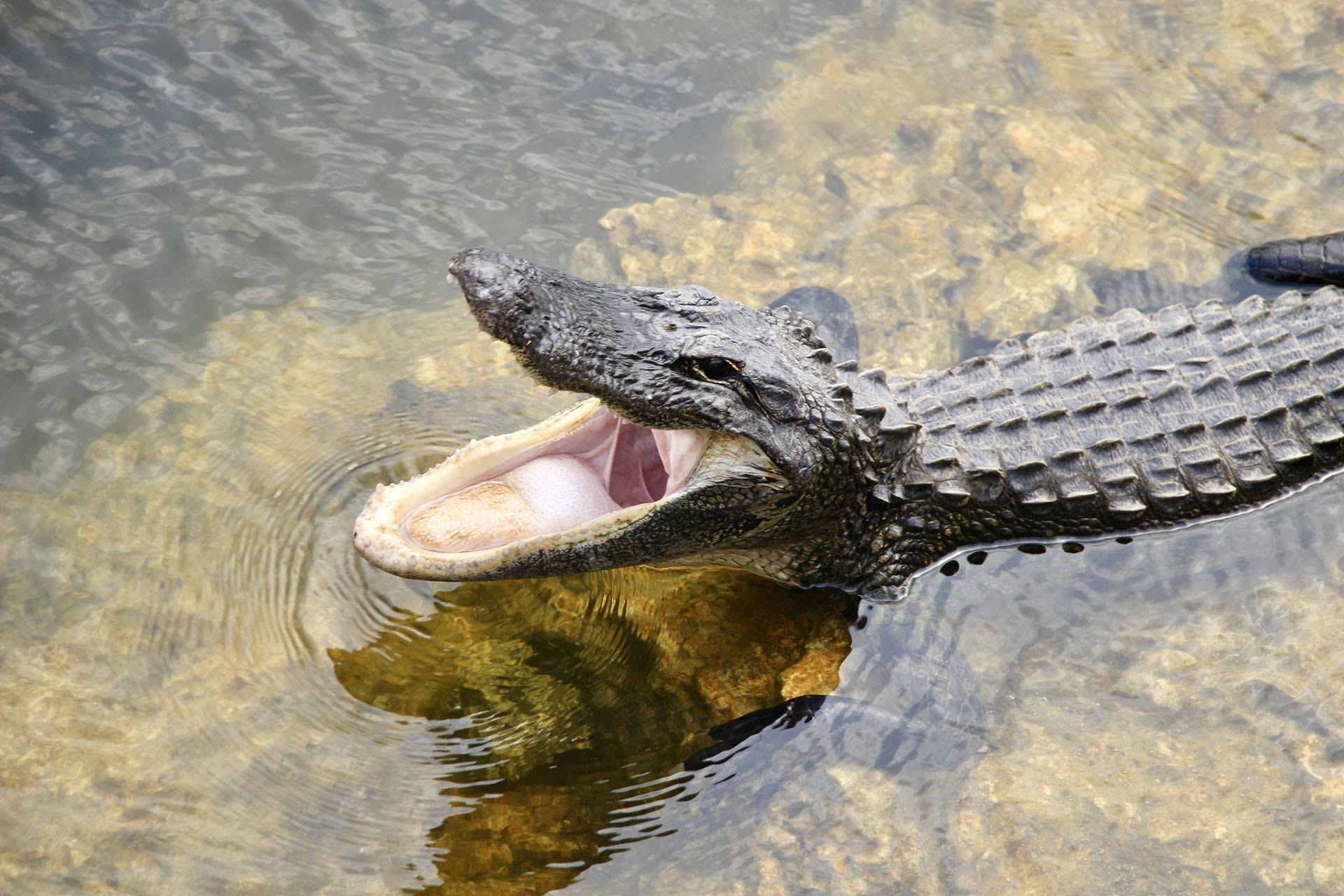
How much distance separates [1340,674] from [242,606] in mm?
4023

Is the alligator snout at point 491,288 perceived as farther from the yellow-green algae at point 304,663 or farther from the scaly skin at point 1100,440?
the scaly skin at point 1100,440

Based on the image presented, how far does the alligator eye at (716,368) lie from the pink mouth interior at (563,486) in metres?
0.24

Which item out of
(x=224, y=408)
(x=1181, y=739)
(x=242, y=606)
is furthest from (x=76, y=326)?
(x=1181, y=739)

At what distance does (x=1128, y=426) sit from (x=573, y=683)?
8.02 feet

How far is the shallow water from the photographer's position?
3521 mm

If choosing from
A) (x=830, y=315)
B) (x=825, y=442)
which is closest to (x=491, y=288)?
(x=825, y=442)

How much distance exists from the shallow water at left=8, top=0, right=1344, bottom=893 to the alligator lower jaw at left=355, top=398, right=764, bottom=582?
Result: 19.1 inches

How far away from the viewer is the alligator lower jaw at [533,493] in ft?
12.2

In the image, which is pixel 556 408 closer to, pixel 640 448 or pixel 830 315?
pixel 640 448

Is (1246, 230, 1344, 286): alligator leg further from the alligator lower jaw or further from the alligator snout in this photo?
the alligator snout

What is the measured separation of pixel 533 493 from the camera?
13.2 feet

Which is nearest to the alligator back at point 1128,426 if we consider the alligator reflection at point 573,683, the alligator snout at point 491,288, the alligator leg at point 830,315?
the alligator leg at point 830,315

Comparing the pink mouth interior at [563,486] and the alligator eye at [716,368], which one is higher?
the alligator eye at [716,368]

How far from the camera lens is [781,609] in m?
4.41
